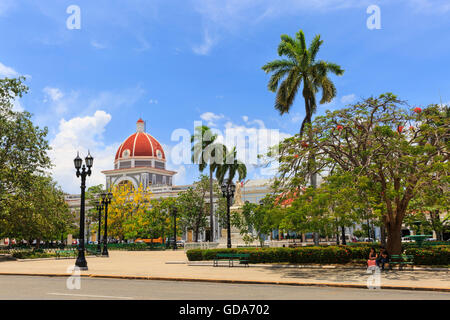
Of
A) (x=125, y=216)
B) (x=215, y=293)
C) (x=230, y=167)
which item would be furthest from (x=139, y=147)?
(x=215, y=293)

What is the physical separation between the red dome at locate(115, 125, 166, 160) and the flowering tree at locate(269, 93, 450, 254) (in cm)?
7939

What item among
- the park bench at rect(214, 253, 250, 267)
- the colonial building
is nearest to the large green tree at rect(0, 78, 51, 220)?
the park bench at rect(214, 253, 250, 267)

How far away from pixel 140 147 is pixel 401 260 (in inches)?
3363

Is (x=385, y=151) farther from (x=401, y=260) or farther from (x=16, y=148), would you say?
(x=16, y=148)

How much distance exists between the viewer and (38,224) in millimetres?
32375

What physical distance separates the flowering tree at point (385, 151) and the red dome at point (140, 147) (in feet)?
260

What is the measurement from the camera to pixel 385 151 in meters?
17.9

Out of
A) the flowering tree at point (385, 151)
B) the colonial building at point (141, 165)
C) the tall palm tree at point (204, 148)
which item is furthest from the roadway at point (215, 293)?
the colonial building at point (141, 165)

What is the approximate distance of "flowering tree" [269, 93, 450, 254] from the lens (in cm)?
1742

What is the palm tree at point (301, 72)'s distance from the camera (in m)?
28.5

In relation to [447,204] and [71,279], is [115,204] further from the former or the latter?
[447,204]

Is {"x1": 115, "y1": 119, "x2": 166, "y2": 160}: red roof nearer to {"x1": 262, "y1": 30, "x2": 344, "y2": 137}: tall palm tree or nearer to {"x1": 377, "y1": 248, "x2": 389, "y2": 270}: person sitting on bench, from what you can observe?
{"x1": 262, "y1": 30, "x2": 344, "y2": 137}: tall palm tree
